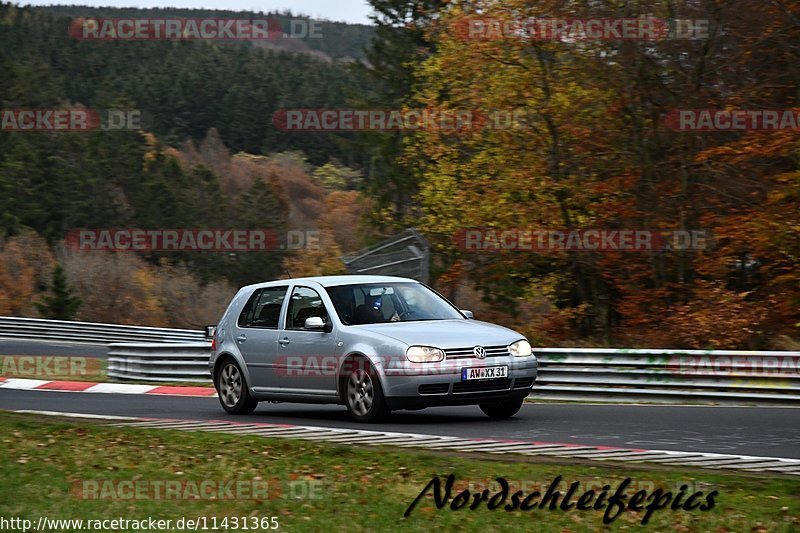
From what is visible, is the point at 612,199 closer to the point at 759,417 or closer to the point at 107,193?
the point at 759,417

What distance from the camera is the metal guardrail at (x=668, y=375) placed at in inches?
617

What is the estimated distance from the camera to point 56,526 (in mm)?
7051

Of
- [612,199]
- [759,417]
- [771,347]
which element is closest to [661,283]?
[612,199]

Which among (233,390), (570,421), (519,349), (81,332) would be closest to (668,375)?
(570,421)

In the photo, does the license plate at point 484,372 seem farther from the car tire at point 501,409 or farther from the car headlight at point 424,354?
the car tire at point 501,409

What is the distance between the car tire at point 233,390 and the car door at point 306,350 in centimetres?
79

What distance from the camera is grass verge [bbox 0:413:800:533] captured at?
23.3ft

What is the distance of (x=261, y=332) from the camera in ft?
47.3

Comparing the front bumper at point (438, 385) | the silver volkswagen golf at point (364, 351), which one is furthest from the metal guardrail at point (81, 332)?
the front bumper at point (438, 385)

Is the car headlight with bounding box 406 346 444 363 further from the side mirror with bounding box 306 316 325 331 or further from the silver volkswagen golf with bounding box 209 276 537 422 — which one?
the side mirror with bounding box 306 316 325 331

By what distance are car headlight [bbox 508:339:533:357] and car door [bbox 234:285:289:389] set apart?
2911 mm

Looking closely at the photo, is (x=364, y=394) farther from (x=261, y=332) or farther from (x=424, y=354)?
(x=261, y=332)

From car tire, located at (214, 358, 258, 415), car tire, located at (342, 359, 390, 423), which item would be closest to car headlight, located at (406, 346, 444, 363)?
car tire, located at (342, 359, 390, 423)

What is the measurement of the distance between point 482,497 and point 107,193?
79933 mm
